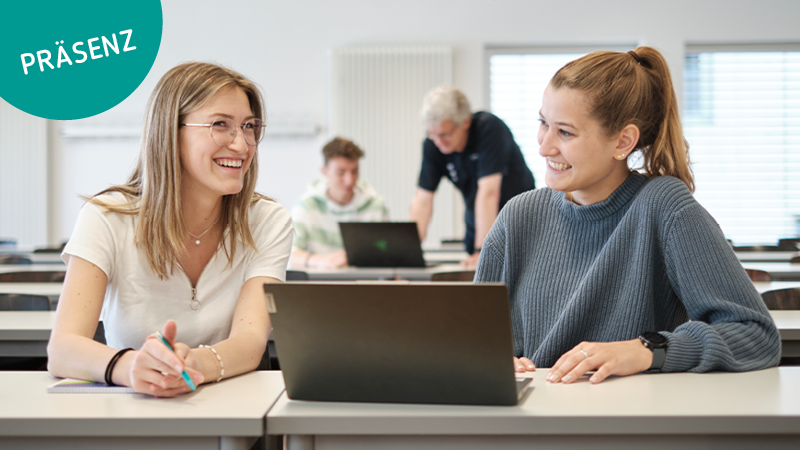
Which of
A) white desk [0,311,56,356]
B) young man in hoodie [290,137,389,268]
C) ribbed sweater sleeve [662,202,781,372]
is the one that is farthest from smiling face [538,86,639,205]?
young man in hoodie [290,137,389,268]

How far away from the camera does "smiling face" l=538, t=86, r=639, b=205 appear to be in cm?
128

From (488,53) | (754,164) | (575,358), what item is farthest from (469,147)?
(754,164)

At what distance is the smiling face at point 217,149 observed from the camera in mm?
1368

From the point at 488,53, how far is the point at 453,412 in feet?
19.9

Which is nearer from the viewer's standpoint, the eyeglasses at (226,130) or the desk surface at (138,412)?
the desk surface at (138,412)

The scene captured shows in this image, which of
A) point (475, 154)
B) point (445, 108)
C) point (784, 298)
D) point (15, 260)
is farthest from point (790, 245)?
point (15, 260)

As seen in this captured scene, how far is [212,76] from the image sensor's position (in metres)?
1.38

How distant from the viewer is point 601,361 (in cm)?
106

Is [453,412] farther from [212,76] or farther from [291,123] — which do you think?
[291,123]

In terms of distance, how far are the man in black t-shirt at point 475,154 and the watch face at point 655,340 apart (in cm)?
215

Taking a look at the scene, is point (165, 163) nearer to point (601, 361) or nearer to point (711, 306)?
point (601, 361)

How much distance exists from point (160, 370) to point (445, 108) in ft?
8.50

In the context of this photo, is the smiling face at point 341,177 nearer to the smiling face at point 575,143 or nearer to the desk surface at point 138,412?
the smiling face at point 575,143

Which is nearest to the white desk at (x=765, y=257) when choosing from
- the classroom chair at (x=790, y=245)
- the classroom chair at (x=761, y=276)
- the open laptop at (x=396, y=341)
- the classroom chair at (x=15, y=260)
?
the classroom chair at (x=790, y=245)
